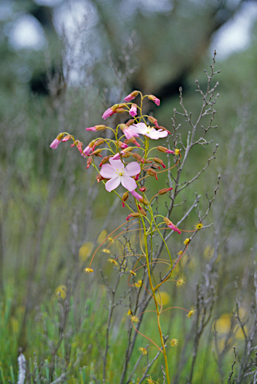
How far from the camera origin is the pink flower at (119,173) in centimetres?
75

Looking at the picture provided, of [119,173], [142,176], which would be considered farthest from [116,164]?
[142,176]

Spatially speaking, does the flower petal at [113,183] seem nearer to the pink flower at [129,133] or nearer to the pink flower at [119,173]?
the pink flower at [119,173]

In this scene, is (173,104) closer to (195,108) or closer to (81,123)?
(195,108)

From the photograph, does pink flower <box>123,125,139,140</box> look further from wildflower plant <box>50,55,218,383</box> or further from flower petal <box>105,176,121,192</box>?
flower petal <box>105,176,121,192</box>

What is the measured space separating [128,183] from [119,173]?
36mm

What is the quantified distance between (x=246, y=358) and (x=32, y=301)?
1485 mm

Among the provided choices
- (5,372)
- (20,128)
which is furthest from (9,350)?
(20,128)

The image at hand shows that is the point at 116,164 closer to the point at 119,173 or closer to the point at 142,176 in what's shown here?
the point at 119,173

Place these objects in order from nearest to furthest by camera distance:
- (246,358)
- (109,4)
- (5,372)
Answer: (246,358) < (5,372) < (109,4)

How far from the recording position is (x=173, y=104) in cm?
447

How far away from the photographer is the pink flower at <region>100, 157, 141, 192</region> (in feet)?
2.45

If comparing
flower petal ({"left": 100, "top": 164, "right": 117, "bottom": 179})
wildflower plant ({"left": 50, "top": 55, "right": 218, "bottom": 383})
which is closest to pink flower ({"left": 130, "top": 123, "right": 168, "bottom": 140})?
wildflower plant ({"left": 50, "top": 55, "right": 218, "bottom": 383})

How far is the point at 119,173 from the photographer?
76 cm

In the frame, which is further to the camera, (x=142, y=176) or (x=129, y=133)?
(x=142, y=176)
